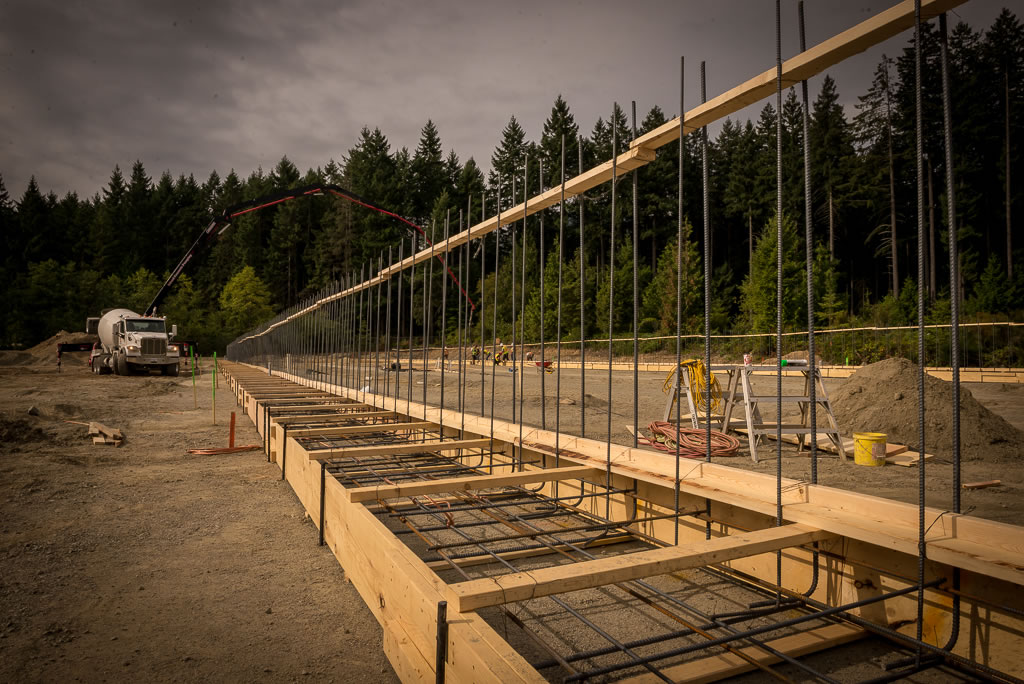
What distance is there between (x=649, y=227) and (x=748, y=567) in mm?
47060

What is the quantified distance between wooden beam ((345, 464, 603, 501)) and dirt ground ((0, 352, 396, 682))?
0.57 m

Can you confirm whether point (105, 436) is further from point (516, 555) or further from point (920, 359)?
point (920, 359)

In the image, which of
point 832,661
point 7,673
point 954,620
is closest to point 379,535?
point 7,673

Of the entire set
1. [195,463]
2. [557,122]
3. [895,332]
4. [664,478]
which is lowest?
[195,463]

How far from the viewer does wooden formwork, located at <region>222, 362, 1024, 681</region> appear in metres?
1.69

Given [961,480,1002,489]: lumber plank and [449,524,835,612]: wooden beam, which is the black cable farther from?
[961,480,1002,489]: lumber plank

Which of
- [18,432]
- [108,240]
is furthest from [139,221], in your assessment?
[18,432]

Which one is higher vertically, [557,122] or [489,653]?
[557,122]

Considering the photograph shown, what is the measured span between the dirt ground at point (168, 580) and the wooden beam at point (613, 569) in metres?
0.90

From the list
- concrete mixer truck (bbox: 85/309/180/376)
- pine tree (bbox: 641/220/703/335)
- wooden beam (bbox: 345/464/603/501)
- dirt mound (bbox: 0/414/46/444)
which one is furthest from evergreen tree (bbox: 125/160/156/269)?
wooden beam (bbox: 345/464/603/501)

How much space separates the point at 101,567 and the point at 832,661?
3.89m

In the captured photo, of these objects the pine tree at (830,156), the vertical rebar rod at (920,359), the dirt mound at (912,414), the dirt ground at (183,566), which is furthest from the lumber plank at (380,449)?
the pine tree at (830,156)

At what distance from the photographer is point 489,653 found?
1.40 metres

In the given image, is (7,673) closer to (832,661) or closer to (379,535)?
(379,535)
